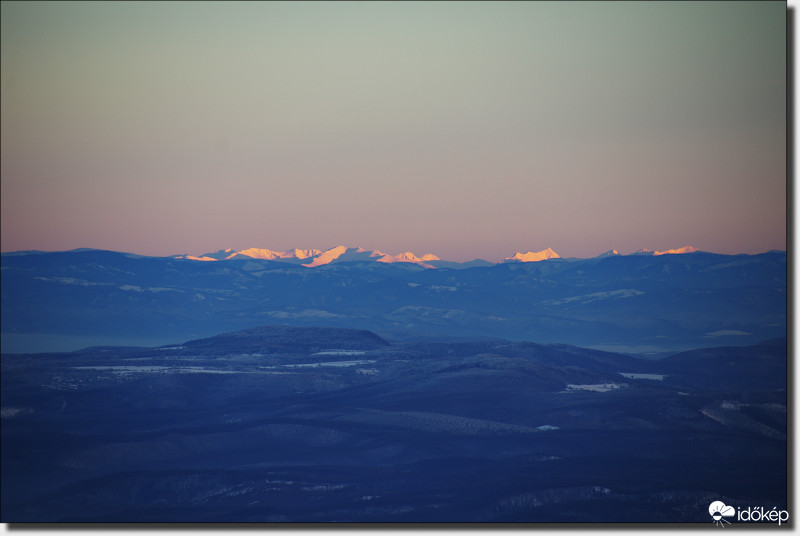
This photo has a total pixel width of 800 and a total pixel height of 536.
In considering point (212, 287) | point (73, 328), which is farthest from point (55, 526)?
point (212, 287)

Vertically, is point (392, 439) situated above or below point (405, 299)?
below

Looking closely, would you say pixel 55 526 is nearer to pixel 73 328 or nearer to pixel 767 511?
pixel 767 511

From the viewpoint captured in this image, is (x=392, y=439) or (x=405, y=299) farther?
(x=405, y=299)

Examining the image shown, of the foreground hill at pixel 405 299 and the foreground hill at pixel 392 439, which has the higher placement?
the foreground hill at pixel 405 299

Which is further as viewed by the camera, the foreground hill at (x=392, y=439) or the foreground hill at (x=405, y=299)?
the foreground hill at (x=405, y=299)
